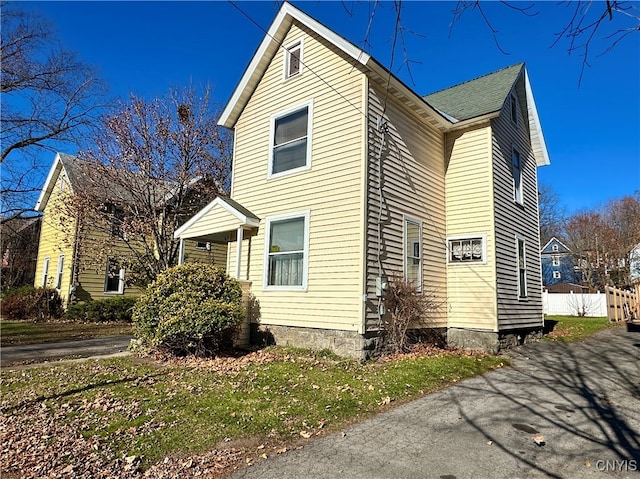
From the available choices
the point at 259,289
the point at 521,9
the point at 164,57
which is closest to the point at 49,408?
the point at 259,289

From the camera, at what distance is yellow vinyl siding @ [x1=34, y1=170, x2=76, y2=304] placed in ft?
62.1

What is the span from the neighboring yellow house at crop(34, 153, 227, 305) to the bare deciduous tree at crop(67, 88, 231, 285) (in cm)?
54

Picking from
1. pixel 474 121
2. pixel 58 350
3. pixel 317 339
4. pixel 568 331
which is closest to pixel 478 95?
pixel 474 121

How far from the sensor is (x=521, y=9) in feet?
9.87

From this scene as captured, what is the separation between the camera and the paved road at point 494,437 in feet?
12.7

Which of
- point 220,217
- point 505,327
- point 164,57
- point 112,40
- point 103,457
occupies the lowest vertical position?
point 103,457

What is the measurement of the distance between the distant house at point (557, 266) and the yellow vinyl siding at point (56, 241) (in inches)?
1968

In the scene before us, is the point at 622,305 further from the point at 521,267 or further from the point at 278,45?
the point at 278,45

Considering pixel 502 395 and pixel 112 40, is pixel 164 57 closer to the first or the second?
pixel 112 40

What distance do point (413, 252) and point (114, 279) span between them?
17256 millimetres

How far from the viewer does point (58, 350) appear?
10.4 metres

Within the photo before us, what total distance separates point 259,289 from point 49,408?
18.1ft

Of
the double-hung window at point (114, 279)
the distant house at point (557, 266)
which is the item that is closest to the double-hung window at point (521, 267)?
the double-hung window at point (114, 279)

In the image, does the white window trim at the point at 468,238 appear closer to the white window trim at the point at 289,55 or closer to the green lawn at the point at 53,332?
the white window trim at the point at 289,55
